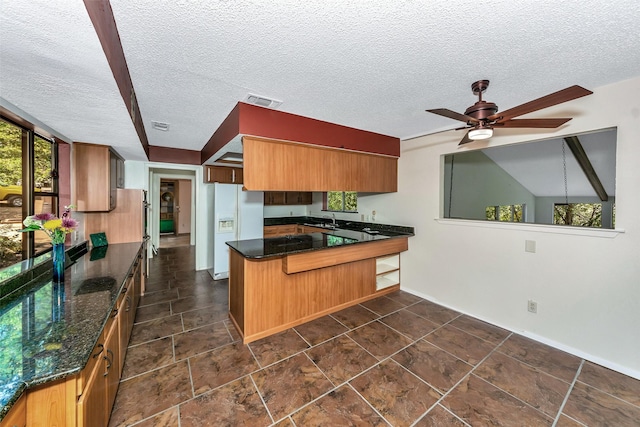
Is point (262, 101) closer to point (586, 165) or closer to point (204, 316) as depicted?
point (204, 316)

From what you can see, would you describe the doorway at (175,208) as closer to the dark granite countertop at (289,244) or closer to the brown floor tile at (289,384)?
the dark granite countertop at (289,244)

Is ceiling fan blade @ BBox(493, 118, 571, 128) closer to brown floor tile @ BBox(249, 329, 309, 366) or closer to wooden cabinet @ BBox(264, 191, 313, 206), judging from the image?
brown floor tile @ BBox(249, 329, 309, 366)

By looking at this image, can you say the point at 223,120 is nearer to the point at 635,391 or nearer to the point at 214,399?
the point at 214,399

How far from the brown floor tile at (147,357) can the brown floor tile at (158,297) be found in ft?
3.69

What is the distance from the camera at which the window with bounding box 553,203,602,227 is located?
3.78 metres

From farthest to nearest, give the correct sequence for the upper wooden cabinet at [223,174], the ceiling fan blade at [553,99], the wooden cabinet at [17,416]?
the upper wooden cabinet at [223,174] → the ceiling fan blade at [553,99] → the wooden cabinet at [17,416]

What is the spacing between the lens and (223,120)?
117 inches

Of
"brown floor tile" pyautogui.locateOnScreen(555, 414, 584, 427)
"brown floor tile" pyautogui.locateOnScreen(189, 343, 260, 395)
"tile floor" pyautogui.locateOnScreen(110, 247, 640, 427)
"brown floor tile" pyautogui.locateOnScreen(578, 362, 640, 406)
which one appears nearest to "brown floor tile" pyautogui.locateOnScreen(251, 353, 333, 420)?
"tile floor" pyautogui.locateOnScreen(110, 247, 640, 427)

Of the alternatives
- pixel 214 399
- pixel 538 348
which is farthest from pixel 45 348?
pixel 538 348

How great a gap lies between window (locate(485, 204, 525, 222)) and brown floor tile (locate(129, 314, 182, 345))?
17.8 feet

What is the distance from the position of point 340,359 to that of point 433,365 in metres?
0.83

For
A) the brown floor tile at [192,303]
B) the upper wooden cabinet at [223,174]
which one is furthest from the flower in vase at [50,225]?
the upper wooden cabinet at [223,174]

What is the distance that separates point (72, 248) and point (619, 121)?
17.7 feet

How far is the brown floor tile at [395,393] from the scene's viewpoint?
1722mm
